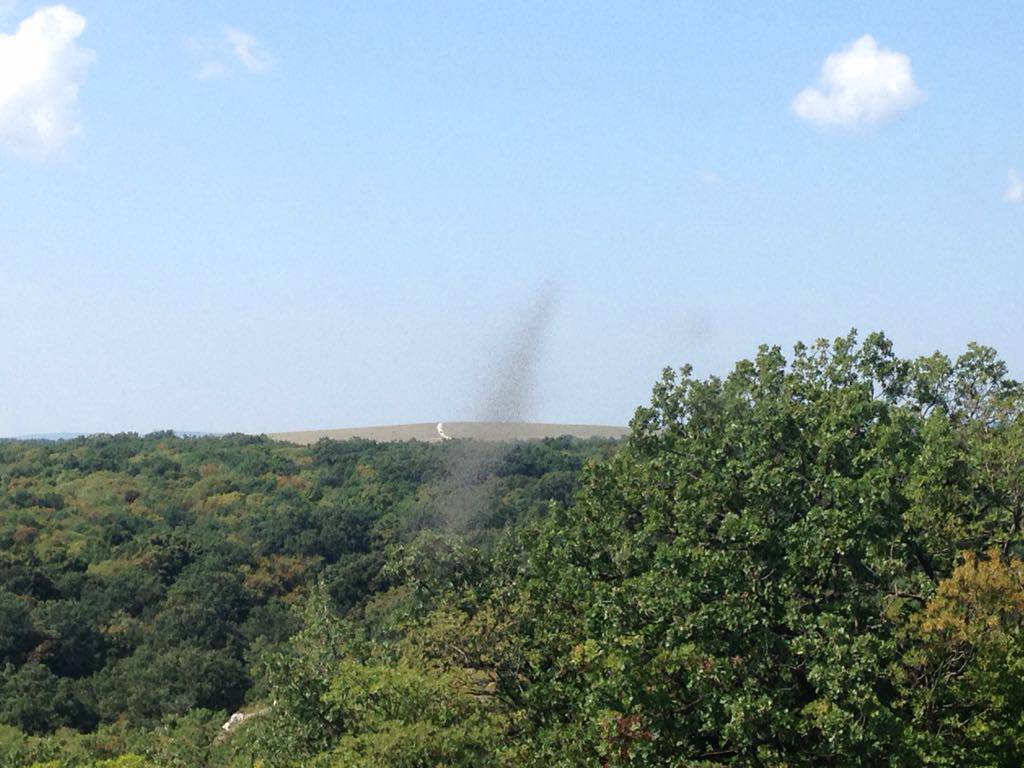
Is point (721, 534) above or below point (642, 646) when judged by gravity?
above

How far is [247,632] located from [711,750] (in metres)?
57.2

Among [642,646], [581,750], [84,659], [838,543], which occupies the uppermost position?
[838,543]

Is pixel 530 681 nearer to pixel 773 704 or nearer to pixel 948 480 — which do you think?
pixel 773 704

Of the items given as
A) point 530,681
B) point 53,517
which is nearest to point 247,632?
point 53,517

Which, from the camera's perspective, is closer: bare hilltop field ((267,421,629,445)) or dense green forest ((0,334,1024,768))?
dense green forest ((0,334,1024,768))

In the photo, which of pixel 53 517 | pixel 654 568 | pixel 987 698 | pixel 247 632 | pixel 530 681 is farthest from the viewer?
pixel 53 517

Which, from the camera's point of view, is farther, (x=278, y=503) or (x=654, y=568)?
(x=278, y=503)

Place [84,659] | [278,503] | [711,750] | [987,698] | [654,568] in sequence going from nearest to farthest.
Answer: [987,698]
[711,750]
[654,568]
[84,659]
[278,503]

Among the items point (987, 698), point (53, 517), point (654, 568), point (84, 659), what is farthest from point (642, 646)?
point (53, 517)

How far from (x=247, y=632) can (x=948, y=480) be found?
59.1 meters

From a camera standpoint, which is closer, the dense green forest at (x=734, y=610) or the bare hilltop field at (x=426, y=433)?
the dense green forest at (x=734, y=610)

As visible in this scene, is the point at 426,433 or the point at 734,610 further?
the point at 426,433

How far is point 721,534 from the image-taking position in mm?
26719

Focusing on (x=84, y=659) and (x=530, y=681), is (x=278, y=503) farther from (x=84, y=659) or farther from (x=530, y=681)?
(x=530, y=681)
